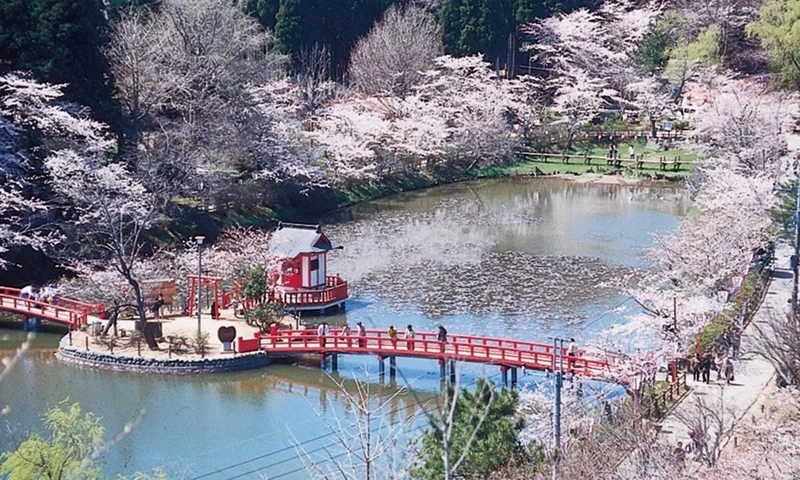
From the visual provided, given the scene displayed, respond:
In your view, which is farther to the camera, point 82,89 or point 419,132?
point 419,132

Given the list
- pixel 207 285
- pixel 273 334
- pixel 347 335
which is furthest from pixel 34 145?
pixel 347 335

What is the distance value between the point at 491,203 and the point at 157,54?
15.5 metres

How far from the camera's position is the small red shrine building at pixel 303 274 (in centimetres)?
2917

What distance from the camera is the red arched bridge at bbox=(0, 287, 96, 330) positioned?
2698cm

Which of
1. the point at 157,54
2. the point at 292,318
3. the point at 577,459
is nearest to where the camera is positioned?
the point at 577,459

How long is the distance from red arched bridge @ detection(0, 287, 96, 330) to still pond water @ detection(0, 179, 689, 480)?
0.70m

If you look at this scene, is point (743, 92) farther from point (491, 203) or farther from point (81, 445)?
point (81, 445)

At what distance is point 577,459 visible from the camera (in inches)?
591

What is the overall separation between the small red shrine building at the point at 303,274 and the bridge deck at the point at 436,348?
345 cm

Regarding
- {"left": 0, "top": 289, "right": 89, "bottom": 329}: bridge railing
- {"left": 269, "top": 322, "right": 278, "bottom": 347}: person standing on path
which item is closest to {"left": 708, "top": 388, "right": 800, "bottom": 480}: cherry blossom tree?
{"left": 269, "top": 322, "right": 278, "bottom": 347}: person standing on path

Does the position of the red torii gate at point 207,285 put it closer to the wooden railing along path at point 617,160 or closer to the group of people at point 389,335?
the group of people at point 389,335

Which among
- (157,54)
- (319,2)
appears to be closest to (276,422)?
(157,54)

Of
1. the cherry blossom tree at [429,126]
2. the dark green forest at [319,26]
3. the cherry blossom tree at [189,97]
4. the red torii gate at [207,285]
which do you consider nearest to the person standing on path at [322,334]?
the red torii gate at [207,285]

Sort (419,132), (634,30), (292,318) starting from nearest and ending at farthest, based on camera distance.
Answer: (292,318), (419,132), (634,30)
